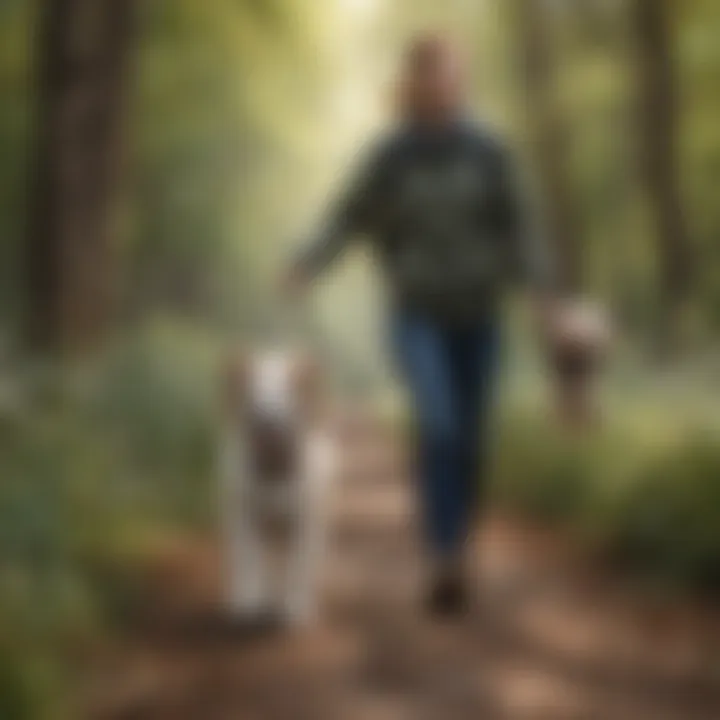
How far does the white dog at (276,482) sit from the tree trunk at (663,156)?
1.59 ft

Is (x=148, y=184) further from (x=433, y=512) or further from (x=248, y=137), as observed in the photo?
(x=433, y=512)

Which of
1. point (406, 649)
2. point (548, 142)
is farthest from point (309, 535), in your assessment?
point (548, 142)

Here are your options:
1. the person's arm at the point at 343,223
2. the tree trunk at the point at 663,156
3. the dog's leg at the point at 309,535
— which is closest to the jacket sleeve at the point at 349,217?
the person's arm at the point at 343,223

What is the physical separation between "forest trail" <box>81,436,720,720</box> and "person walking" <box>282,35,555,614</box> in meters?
0.05

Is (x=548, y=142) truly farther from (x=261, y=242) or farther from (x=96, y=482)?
(x=96, y=482)

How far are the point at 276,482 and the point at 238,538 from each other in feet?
0.33

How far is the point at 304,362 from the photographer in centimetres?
196

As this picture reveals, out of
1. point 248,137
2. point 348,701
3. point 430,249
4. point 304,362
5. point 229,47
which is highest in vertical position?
point 229,47

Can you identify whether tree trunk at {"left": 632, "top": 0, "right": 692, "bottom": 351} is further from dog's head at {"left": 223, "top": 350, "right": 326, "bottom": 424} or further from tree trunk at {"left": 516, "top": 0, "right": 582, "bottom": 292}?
dog's head at {"left": 223, "top": 350, "right": 326, "bottom": 424}

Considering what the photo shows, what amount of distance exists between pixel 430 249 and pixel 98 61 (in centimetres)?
51

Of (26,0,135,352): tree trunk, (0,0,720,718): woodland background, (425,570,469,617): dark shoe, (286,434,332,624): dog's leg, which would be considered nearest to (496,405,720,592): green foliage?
(0,0,720,718): woodland background

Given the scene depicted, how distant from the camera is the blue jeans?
1.98 metres

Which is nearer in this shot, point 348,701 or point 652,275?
point 348,701

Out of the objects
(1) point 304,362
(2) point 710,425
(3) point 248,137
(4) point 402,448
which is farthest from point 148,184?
(2) point 710,425
